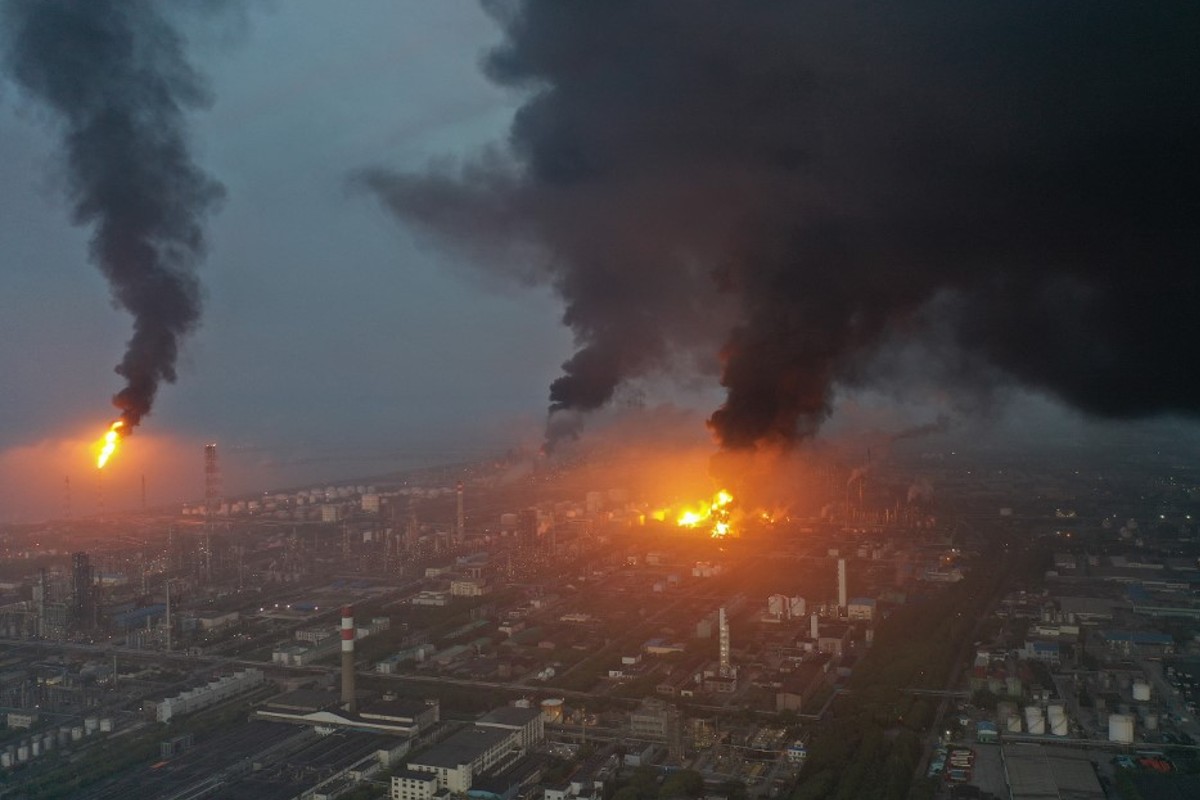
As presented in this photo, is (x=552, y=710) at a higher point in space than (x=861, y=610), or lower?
lower

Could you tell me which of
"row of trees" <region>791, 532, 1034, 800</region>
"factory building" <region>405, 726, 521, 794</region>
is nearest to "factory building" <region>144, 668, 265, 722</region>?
"factory building" <region>405, 726, 521, 794</region>

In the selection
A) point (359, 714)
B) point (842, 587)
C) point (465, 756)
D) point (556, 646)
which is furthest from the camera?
point (842, 587)

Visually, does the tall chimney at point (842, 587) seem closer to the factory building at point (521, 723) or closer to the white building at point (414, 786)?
the factory building at point (521, 723)

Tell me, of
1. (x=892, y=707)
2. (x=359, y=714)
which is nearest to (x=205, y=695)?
(x=359, y=714)

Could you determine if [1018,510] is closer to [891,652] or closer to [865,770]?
[891,652]

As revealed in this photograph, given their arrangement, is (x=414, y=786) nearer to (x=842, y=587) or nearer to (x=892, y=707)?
(x=892, y=707)

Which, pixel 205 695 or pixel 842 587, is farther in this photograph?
pixel 842 587
